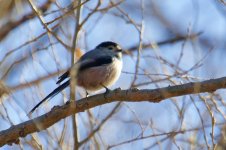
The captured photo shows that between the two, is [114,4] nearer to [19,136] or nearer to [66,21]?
[66,21]

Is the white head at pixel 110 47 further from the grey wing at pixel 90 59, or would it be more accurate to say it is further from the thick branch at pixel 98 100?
the thick branch at pixel 98 100

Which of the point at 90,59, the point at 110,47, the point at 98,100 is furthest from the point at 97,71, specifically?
the point at 98,100

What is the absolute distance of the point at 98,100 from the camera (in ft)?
15.6

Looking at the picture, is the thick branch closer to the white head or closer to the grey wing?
the grey wing

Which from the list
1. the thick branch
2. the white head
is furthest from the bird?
the thick branch

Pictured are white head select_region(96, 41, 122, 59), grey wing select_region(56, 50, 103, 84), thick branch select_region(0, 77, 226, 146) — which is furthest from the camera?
white head select_region(96, 41, 122, 59)

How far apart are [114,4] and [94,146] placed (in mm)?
1489

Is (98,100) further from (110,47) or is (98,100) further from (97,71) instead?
(110,47)

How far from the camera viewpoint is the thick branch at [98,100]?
4348 millimetres

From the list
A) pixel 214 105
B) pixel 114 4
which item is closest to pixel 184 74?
pixel 214 105

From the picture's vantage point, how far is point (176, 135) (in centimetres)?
459

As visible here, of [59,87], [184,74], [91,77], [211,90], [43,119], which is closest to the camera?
[211,90]

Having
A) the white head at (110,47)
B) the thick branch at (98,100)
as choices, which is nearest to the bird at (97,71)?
the white head at (110,47)

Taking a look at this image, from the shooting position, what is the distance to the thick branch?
435 cm
